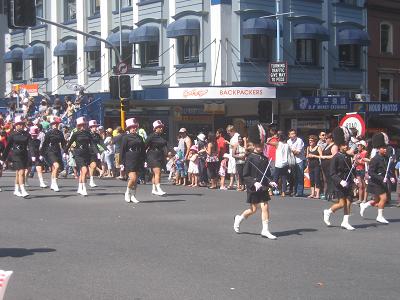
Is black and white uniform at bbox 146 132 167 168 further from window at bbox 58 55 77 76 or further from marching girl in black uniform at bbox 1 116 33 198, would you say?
window at bbox 58 55 77 76

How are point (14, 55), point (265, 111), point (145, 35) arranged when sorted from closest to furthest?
point (265, 111) < point (145, 35) < point (14, 55)

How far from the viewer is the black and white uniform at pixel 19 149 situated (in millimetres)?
17016

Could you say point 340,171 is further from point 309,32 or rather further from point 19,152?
point 309,32

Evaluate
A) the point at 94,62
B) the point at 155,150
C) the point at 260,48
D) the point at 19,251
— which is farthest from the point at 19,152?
the point at 94,62

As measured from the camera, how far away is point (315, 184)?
1831cm

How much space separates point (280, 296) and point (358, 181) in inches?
390

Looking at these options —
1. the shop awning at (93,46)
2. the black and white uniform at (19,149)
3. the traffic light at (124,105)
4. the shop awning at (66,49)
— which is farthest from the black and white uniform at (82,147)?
the shop awning at (66,49)

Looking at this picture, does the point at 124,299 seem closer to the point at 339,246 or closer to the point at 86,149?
the point at 339,246

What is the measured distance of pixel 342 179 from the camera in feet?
41.9

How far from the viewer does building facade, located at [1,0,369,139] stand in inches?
1099

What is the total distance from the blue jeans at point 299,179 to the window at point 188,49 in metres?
11.3

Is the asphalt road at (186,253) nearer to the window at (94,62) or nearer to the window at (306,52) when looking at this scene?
the window at (306,52)

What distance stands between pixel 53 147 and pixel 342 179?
27.5 ft

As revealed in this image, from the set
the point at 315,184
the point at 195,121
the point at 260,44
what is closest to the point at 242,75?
the point at 260,44
